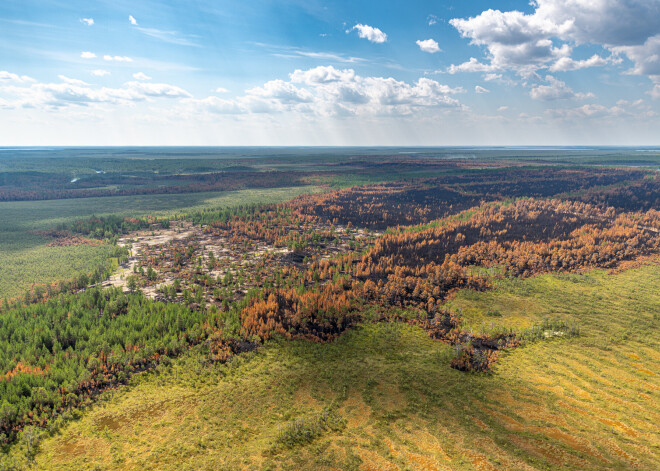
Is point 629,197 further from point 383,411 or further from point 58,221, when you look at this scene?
point 58,221

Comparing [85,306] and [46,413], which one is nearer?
[46,413]

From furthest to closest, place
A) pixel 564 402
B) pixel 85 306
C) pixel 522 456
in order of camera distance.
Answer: pixel 85 306 < pixel 564 402 < pixel 522 456

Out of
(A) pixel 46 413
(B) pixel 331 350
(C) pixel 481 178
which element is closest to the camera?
(A) pixel 46 413

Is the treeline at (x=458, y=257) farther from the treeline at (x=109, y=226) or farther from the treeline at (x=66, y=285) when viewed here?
the treeline at (x=109, y=226)

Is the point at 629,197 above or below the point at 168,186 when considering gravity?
below

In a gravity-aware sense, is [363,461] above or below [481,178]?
below

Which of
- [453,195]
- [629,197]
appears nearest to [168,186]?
[453,195]

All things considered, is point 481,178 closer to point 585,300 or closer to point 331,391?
point 585,300

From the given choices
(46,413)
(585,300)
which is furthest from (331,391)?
(585,300)
